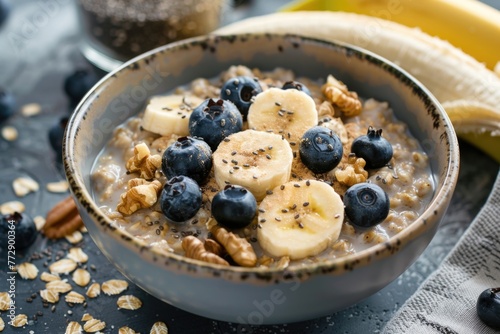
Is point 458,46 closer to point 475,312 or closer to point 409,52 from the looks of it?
point 409,52

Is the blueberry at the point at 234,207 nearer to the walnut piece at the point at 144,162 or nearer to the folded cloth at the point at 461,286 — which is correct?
the walnut piece at the point at 144,162

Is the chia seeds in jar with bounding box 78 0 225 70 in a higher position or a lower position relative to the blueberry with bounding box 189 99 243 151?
lower

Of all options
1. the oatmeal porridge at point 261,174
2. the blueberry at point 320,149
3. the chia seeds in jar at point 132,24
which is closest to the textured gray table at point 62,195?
the chia seeds in jar at point 132,24

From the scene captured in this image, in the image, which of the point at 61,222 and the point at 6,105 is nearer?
the point at 61,222

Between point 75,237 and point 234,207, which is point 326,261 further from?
point 75,237

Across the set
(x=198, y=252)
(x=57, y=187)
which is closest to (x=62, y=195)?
(x=57, y=187)

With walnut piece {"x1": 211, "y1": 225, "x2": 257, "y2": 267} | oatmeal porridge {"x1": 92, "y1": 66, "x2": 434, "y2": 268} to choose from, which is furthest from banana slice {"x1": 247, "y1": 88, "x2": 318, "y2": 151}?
walnut piece {"x1": 211, "y1": 225, "x2": 257, "y2": 267}

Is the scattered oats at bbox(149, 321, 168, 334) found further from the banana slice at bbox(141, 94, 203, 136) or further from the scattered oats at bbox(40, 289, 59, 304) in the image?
the banana slice at bbox(141, 94, 203, 136)
